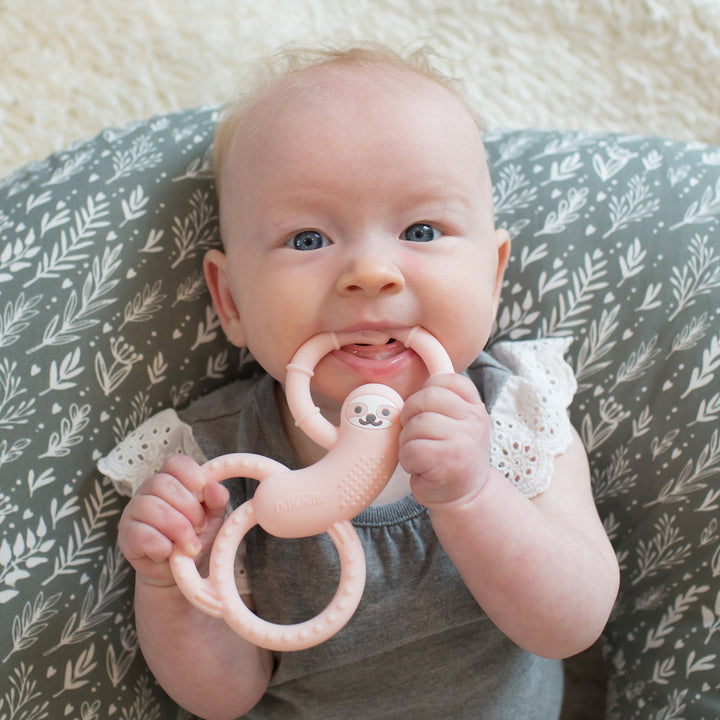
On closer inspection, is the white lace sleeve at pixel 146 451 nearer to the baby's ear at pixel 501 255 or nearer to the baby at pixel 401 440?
the baby at pixel 401 440

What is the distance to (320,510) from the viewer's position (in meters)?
0.77

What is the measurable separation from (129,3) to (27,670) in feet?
3.18

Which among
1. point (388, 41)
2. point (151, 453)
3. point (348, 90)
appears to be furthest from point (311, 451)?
point (388, 41)

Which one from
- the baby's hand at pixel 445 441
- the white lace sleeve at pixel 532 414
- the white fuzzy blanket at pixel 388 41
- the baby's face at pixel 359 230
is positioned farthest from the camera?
the white fuzzy blanket at pixel 388 41

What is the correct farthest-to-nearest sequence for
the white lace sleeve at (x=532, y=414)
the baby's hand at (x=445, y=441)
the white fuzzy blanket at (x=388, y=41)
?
the white fuzzy blanket at (x=388, y=41) → the white lace sleeve at (x=532, y=414) → the baby's hand at (x=445, y=441)

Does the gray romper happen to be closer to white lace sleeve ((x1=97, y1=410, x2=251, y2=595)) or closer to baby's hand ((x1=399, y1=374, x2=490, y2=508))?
white lace sleeve ((x1=97, y1=410, x2=251, y2=595))

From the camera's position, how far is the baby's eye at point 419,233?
0.89m

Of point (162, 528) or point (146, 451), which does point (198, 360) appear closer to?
point (146, 451)

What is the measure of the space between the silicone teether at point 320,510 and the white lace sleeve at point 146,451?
225 mm

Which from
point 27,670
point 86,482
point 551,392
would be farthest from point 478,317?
point 27,670

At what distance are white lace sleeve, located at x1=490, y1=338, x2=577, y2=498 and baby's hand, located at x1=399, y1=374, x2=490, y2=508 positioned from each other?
168 millimetres

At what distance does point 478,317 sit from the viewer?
2.91 feet

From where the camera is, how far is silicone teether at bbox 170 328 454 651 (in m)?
0.77

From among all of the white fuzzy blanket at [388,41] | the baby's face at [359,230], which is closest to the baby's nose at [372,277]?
the baby's face at [359,230]
